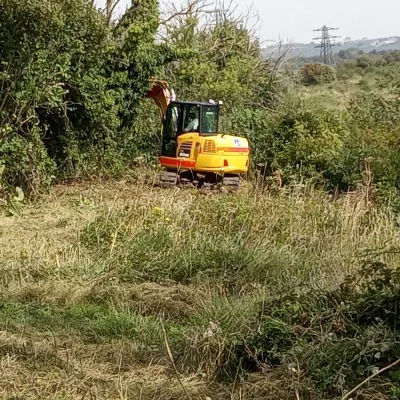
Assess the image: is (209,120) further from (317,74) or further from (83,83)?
(317,74)

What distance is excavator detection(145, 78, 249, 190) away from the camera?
1564 cm

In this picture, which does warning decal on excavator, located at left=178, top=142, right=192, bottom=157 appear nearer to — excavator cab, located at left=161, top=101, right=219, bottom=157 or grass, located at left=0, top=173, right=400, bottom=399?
excavator cab, located at left=161, top=101, right=219, bottom=157

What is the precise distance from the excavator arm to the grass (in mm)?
6664

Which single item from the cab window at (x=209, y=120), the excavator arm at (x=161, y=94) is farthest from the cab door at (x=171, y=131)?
the excavator arm at (x=161, y=94)

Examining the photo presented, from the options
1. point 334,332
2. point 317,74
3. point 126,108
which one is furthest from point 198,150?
point 317,74

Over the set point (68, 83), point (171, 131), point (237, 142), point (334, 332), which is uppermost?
point (68, 83)

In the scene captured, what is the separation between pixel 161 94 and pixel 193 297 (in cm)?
1146

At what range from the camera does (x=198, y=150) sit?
52.0 feet

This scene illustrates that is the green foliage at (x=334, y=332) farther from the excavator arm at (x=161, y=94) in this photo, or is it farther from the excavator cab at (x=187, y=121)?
the excavator arm at (x=161, y=94)

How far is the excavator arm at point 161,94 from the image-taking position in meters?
17.6

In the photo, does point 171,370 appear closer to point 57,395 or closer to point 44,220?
point 57,395

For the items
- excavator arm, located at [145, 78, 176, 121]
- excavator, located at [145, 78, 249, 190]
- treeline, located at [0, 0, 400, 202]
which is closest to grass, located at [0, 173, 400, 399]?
treeline, located at [0, 0, 400, 202]

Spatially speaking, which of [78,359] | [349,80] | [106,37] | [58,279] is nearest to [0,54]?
[106,37]

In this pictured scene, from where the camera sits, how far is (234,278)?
7395 mm
